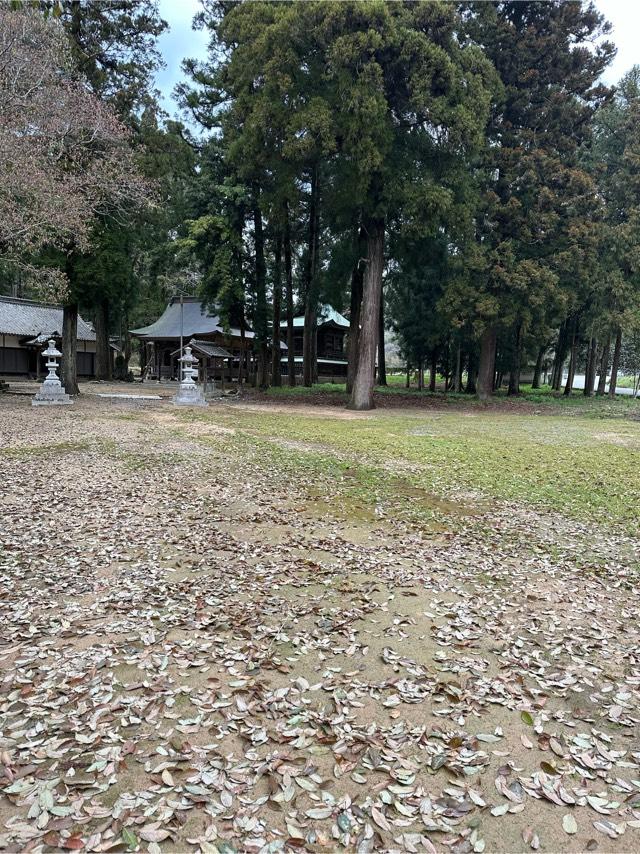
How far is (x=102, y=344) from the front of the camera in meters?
31.0

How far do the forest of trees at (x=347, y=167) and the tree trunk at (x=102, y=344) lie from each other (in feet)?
14.3

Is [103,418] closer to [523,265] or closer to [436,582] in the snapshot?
[436,582]

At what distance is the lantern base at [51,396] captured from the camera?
16136 mm

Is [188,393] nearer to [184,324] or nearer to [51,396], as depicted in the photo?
[51,396]

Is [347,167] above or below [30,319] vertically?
above

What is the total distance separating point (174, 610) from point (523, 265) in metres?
18.5

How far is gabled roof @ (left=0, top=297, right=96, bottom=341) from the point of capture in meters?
29.9

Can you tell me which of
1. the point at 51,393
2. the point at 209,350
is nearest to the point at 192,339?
the point at 209,350

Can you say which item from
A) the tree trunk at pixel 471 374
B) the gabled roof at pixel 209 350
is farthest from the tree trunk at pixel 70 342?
the tree trunk at pixel 471 374

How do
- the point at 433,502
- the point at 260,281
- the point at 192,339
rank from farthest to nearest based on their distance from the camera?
the point at 192,339 < the point at 260,281 < the point at 433,502

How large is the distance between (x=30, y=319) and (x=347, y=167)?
2345cm

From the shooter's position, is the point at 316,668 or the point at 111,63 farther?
the point at 111,63

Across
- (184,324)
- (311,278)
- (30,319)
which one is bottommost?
(30,319)

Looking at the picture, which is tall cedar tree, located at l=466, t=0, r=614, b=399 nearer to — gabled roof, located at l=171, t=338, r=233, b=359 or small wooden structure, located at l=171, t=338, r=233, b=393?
small wooden structure, located at l=171, t=338, r=233, b=393
